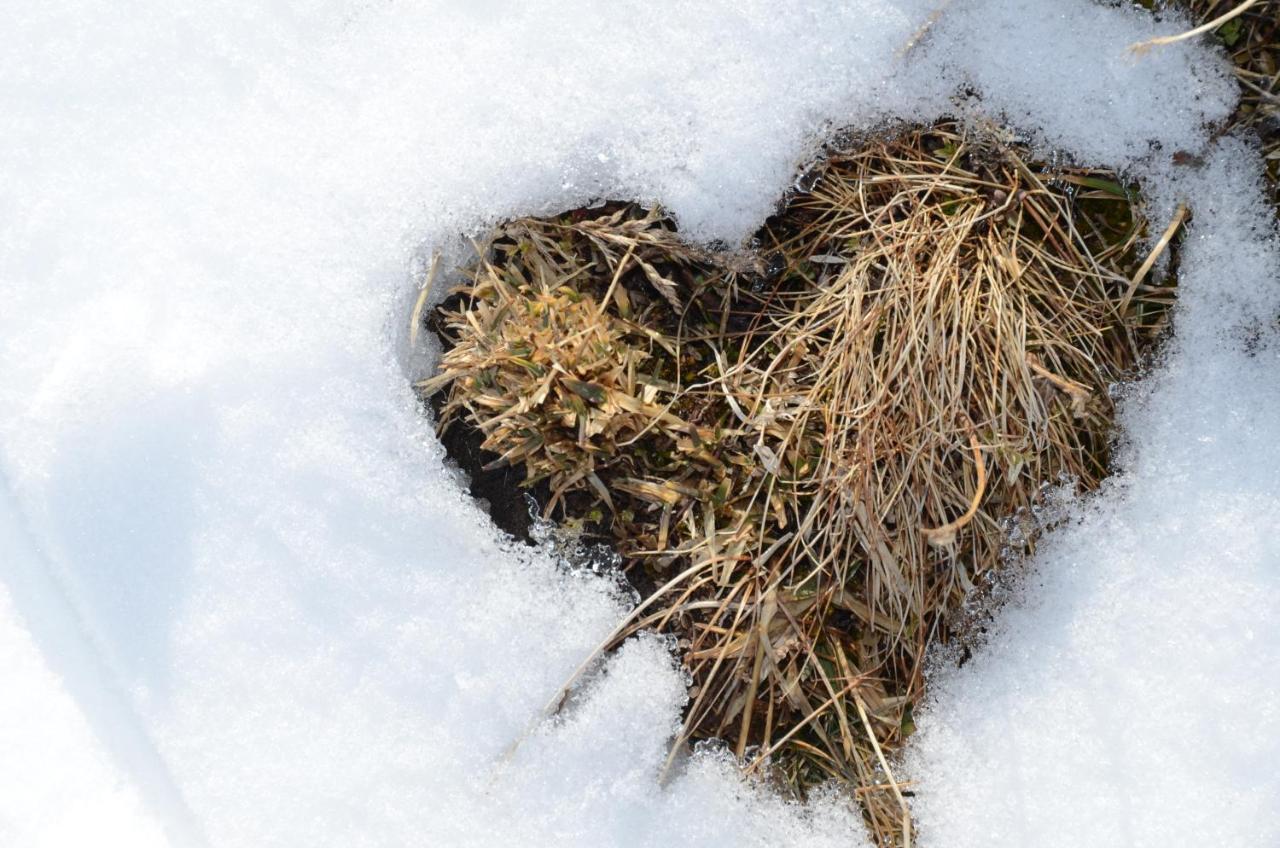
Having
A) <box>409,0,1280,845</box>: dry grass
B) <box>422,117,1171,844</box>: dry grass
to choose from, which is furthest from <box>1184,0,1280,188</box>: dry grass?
<box>422,117,1171,844</box>: dry grass

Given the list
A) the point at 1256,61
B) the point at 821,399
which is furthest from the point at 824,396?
the point at 1256,61

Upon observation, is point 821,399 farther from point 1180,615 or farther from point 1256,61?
point 1256,61

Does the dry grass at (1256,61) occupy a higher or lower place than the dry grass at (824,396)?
higher

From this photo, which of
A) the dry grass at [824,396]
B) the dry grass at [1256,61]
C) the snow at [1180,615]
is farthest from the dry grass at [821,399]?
the dry grass at [1256,61]

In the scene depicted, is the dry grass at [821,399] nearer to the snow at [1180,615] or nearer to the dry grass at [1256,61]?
the snow at [1180,615]

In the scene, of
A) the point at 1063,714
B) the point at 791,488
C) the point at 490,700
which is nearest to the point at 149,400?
the point at 490,700

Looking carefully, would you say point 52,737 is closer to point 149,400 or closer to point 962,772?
point 149,400

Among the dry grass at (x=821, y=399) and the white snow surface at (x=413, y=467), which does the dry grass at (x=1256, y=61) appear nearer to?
the white snow surface at (x=413, y=467)
